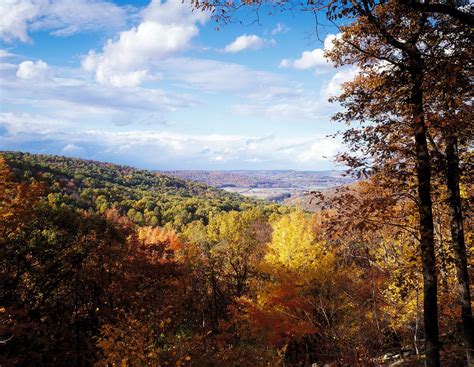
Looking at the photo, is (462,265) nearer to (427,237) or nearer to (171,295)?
(427,237)

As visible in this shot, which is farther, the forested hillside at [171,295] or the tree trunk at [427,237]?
the forested hillside at [171,295]

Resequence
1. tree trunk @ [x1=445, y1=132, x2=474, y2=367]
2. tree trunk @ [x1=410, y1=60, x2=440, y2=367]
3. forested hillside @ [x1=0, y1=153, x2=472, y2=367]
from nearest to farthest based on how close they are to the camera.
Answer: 1. tree trunk @ [x1=410, y1=60, x2=440, y2=367]
2. tree trunk @ [x1=445, y1=132, x2=474, y2=367]
3. forested hillside @ [x1=0, y1=153, x2=472, y2=367]

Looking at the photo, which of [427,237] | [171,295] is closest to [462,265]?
[427,237]

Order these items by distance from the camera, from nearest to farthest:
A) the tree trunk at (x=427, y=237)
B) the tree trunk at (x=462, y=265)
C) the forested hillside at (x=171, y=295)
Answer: the tree trunk at (x=427, y=237) < the tree trunk at (x=462, y=265) < the forested hillside at (x=171, y=295)

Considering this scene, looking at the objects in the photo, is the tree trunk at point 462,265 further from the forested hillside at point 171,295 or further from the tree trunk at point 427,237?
the tree trunk at point 427,237

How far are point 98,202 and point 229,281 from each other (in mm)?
75292

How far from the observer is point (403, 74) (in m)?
8.48

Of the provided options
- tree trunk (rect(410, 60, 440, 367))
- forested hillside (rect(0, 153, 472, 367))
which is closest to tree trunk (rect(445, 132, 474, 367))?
forested hillside (rect(0, 153, 472, 367))

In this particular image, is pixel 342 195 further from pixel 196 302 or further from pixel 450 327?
pixel 196 302

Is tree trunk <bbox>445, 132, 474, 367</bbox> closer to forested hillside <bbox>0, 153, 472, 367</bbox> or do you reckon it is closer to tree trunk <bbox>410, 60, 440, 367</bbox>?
forested hillside <bbox>0, 153, 472, 367</bbox>

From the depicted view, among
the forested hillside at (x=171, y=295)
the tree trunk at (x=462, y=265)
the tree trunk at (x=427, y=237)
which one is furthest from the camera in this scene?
the forested hillside at (x=171, y=295)

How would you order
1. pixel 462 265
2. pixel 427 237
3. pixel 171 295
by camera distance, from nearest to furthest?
pixel 427 237, pixel 462 265, pixel 171 295

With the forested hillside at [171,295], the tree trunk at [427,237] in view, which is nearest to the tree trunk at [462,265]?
the forested hillside at [171,295]

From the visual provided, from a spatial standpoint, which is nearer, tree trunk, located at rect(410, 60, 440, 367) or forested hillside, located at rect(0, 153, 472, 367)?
tree trunk, located at rect(410, 60, 440, 367)
